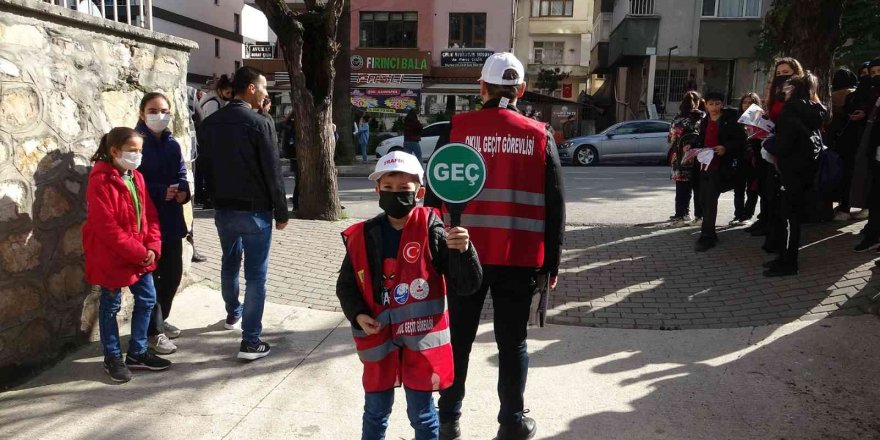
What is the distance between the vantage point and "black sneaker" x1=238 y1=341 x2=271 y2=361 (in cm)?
456

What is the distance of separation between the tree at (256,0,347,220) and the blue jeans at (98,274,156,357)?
532 cm

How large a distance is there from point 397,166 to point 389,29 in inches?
1242

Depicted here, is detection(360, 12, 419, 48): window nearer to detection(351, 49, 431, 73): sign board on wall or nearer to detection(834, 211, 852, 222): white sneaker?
detection(351, 49, 431, 73): sign board on wall

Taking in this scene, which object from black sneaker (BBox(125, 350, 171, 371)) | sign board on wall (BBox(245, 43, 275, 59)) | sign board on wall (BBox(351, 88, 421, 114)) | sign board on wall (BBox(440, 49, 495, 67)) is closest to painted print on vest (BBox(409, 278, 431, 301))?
black sneaker (BBox(125, 350, 171, 371))

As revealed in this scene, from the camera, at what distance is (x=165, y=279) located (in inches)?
187

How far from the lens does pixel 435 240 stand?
3.01m

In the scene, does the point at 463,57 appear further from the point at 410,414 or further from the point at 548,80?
the point at 410,414

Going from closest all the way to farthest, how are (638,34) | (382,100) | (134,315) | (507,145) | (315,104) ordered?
(507,145) → (134,315) → (315,104) → (638,34) → (382,100)

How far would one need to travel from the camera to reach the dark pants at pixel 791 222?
5.91 meters

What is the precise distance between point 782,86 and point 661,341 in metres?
3.24

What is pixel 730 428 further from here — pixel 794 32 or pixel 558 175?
pixel 794 32

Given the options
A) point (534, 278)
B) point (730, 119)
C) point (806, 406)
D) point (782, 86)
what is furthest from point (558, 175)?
point (730, 119)

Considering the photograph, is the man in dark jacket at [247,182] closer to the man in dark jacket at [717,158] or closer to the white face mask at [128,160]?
the white face mask at [128,160]

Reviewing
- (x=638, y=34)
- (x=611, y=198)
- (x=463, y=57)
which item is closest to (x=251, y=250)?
(x=611, y=198)
